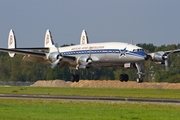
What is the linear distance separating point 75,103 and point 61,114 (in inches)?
248

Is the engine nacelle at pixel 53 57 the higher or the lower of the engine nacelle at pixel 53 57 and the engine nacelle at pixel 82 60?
the higher

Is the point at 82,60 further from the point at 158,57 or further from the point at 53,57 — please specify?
the point at 158,57

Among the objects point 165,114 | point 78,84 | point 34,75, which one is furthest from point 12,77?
point 165,114

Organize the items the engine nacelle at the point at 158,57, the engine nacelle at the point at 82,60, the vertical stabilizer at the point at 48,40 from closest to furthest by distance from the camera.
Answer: the engine nacelle at the point at 158,57 < the engine nacelle at the point at 82,60 < the vertical stabilizer at the point at 48,40

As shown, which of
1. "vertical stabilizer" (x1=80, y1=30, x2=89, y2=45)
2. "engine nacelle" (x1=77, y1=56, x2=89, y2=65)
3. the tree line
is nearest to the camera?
"engine nacelle" (x1=77, y1=56, x2=89, y2=65)

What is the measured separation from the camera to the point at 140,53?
149 ft

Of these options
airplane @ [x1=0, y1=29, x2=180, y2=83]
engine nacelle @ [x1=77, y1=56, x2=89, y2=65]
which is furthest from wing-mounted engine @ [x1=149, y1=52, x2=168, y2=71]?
engine nacelle @ [x1=77, y1=56, x2=89, y2=65]

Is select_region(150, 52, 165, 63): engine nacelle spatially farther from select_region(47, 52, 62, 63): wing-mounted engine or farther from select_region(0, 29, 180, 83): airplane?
select_region(47, 52, 62, 63): wing-mounted engine

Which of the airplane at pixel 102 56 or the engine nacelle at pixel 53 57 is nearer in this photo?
the airplane at pixel 102 56

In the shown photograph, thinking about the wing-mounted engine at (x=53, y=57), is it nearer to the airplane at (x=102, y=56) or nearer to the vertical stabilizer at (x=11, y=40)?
the airplane at (x=102, y=56)

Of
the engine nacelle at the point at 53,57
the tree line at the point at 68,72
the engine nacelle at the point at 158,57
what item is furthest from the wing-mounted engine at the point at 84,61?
the tree line at the point at 68,72

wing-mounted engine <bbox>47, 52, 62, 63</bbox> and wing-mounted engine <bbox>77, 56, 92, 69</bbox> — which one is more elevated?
wing-mounted engine <bbox>47, 52, 62, 63</bbox>

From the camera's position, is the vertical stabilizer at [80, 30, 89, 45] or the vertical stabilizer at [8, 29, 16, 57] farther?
the vertical stabilizer at [80, 30, 89, 45]

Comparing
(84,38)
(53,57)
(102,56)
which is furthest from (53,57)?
(84,38)
